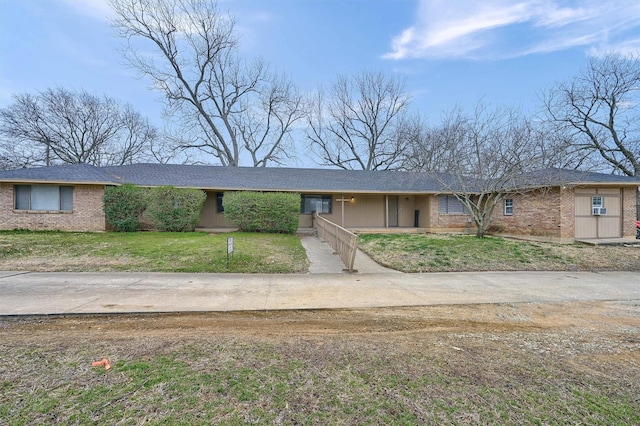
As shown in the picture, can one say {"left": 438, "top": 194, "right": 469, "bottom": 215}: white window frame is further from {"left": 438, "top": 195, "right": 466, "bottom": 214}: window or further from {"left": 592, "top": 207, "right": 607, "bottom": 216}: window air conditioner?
{"left": 592, "top": 207, "right": 607, "bottom": 216}: window air conditioner

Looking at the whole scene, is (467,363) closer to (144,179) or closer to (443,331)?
(443,331)

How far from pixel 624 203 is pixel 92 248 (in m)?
22.2

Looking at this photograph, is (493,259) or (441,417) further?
(493,259)

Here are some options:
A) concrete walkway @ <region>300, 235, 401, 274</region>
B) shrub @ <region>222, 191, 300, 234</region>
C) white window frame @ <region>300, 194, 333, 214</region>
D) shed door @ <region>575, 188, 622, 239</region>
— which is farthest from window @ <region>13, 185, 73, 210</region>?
shed door @ <region>575, 188, 622, 239</region>

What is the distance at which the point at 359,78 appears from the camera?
99.5 ft

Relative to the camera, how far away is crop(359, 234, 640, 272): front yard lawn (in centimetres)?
851

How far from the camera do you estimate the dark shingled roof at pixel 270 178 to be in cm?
1278

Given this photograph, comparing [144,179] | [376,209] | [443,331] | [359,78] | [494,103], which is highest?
[359,78]

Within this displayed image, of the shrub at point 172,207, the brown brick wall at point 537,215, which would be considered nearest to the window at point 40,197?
the shrub at point 172,207

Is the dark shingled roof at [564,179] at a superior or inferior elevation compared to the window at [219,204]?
superior

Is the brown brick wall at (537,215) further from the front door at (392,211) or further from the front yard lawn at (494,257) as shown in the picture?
the front door at (392,211)

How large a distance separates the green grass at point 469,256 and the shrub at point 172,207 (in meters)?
7.97

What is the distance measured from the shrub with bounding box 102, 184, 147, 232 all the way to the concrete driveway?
20.8 feet

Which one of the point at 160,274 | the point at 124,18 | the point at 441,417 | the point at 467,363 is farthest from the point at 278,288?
the point at 124,18
